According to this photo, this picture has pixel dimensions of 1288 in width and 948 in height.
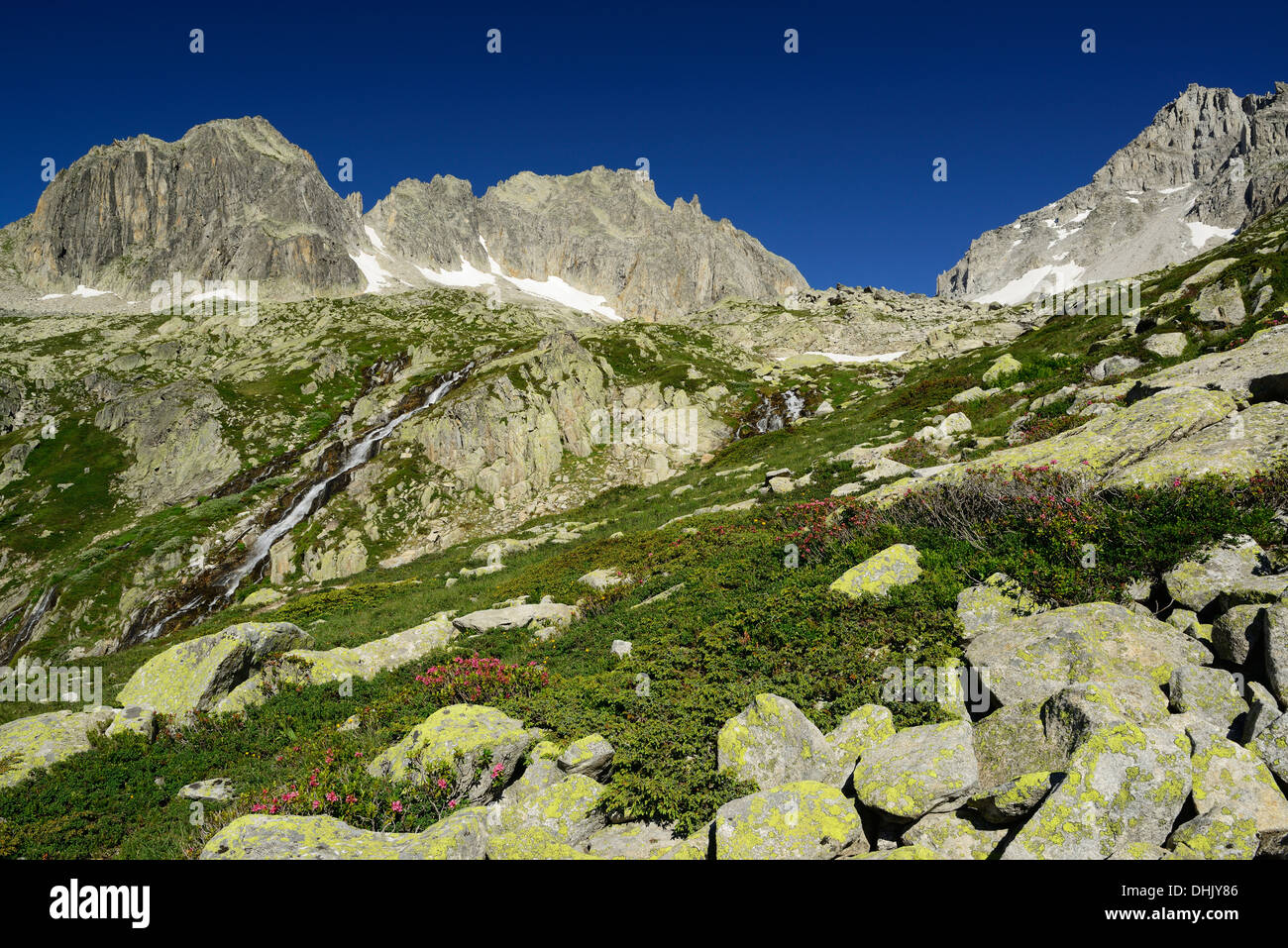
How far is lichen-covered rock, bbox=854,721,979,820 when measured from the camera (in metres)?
6.82

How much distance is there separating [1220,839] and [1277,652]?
3275mm

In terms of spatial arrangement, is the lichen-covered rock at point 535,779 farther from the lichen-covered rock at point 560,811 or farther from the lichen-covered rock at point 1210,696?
the lichen-covered rock at point 1210,696

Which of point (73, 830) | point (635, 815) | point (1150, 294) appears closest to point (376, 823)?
point (635, 815)

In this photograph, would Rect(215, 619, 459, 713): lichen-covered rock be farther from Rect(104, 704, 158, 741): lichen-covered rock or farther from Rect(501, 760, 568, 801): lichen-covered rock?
Rect(501, 760, 568, 801): lichen-covered rock

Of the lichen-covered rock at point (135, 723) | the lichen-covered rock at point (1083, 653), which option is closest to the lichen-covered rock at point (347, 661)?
A: the lichen-covered rock at point (135, 723)

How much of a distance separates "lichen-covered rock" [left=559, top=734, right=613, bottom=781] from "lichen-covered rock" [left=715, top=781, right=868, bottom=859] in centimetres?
308

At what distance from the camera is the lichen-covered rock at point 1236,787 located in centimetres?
548

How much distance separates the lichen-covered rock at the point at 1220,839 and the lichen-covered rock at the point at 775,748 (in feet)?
12.7

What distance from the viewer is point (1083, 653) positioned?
8961 mm

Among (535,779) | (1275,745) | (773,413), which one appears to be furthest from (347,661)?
(773,413)

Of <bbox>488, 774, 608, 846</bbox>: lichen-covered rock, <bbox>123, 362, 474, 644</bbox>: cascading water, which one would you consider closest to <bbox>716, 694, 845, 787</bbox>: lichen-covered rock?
<bbox>488, 774, 608, 846</bbox>: lichen-covered rock

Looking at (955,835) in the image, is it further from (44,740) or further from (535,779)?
(44,740)

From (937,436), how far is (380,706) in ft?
98.4
